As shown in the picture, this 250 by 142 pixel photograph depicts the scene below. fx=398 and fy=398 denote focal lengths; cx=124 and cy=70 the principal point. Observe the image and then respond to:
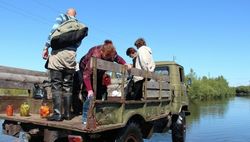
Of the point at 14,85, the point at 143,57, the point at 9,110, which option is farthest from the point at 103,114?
the point at 143,57

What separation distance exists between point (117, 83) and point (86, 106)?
3387mm

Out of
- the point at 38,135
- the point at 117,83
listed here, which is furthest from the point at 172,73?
the point at 38,135

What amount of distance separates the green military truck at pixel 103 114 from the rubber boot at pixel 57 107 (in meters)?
0.13

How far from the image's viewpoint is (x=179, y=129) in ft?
38.4

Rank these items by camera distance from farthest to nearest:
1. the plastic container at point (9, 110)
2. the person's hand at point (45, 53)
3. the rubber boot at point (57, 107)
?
the plastic container at point (9, 110) → the person's hand at point (45, 53) → the rubber boot at point (57, 107)

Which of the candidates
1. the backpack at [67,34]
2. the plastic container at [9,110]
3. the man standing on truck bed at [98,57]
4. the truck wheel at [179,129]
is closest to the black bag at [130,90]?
the man standing on truck bed at [98,57]

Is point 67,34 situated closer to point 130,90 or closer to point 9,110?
point 9,110

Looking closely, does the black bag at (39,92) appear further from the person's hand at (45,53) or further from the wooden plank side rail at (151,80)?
the wooden plank side rail at (151,80)

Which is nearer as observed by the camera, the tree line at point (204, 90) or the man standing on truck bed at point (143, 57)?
the man standing on truck bed at point (143, 57)

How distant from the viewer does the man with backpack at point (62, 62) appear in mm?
6344

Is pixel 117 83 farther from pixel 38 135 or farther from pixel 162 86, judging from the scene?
pixel 38 135

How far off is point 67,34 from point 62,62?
1.53 ft

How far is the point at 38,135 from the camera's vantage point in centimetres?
618

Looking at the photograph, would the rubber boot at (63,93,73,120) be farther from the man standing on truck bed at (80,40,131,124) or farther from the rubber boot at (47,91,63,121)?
the man standing on truck bed at (80,40,131,124)
